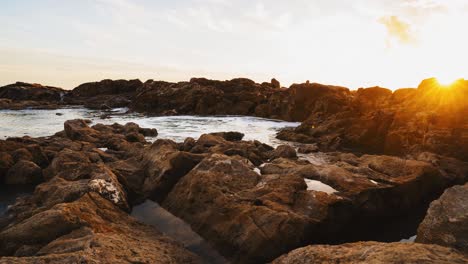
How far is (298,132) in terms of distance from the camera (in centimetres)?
3612

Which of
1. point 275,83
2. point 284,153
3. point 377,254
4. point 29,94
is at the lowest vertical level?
point 284,153

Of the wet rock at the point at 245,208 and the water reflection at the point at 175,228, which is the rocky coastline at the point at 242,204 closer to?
the wet rock at the point at 245,208

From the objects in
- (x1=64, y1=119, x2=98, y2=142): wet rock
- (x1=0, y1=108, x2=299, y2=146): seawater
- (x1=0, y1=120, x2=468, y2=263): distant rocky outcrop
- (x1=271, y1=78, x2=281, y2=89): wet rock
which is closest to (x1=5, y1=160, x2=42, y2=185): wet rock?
(x1=0, y1=120, x2=468, y2=263): distant rocky outcrop

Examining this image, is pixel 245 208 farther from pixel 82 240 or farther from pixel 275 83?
pixel 275 83

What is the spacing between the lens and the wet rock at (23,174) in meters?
15.7

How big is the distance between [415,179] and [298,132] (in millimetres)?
23385

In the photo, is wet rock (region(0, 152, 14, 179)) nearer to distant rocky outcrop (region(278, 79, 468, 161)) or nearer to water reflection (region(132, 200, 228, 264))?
water reflection (region(132, 200, 228, 264))

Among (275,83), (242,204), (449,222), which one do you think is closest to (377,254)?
(449,222)

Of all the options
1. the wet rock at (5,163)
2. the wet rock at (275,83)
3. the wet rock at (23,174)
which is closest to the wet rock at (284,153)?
the wet rock at (23,174)

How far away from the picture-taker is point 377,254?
19.4 ft

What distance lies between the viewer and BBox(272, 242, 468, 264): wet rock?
555 centimetres

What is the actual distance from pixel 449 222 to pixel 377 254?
7.56ft

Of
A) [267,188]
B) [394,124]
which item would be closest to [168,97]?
[394,124]

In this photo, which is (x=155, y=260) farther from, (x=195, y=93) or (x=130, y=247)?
(x=195, y=93)
